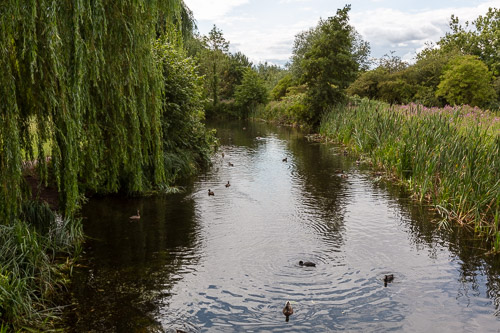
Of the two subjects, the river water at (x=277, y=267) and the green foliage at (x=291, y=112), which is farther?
the green foliage at (x=291, y=112)

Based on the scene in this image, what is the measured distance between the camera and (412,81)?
1302 inches

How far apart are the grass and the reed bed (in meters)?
7.64

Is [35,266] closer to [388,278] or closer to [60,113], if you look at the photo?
[60,113]

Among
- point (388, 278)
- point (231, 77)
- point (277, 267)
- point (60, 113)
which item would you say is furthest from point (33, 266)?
point (231, 77)

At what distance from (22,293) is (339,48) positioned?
1029 inches

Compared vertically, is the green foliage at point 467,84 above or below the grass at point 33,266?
above

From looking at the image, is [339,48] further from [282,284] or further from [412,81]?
[282,284]

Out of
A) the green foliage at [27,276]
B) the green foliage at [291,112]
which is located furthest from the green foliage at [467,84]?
the green foliage at [27,276]

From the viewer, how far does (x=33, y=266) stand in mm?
5852

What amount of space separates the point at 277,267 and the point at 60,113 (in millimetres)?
4262

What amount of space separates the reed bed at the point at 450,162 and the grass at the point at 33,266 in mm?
7644

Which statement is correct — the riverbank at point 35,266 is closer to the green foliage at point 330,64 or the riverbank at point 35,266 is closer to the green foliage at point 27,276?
the green foliage at point 27,276

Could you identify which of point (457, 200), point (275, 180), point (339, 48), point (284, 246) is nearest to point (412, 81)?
point (339, 48)

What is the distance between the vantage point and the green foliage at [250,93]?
44562mm
